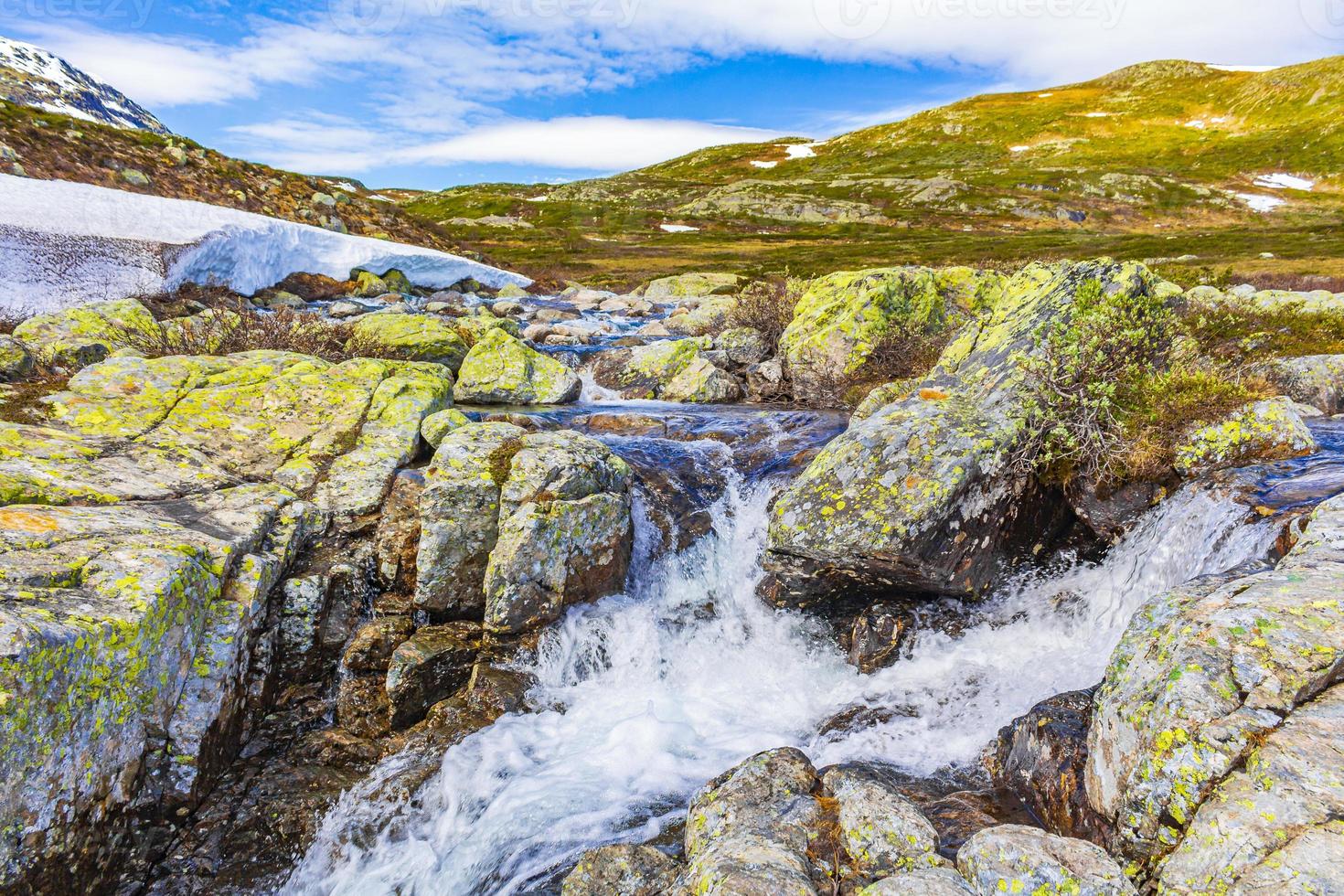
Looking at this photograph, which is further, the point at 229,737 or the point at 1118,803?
the point at 229,737

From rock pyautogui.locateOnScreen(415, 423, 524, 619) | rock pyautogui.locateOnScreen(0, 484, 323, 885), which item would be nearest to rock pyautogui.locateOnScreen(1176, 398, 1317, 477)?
rock pyautogui.locateOnScreen(415, 423, 524, 619)

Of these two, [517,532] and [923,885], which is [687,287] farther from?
[923,885]

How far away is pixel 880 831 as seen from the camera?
4.83 metres

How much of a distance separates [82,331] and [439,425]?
29.8 ft

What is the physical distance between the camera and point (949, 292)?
17391 mm

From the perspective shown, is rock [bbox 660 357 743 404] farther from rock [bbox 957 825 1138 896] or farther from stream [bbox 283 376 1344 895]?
rock [bbox 957 825 1138 896]

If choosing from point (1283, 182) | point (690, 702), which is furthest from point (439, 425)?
point (1283, 182)

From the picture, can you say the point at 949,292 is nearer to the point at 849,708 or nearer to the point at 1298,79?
the point at 849,708

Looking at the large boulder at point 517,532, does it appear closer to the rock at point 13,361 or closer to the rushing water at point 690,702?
the rushing water at point 690,702

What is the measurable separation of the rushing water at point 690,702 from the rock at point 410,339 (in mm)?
9916

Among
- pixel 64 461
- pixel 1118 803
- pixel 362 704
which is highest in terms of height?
pixel 64 461

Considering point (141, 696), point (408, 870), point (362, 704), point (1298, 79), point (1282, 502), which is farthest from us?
point (1298, 79)

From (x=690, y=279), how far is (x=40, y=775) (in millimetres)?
45339

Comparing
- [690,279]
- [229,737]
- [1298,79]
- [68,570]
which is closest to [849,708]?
[229,737]
